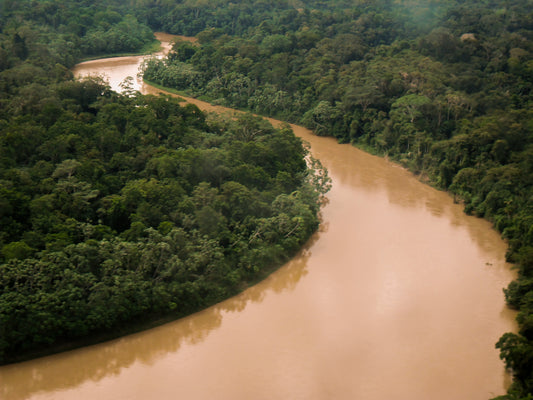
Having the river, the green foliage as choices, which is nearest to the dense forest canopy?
the green foliage

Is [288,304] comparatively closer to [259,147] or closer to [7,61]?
[259,147]

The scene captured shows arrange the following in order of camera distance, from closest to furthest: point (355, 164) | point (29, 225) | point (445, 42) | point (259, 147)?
A: 1. point (29, 225)
2. point (259, 147)
3. point (355, 164)
4. point (445, 42)

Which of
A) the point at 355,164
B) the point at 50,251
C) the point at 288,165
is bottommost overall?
the point at 355,164

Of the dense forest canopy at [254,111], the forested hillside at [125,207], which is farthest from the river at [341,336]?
the dense forest canopy at [254,111]

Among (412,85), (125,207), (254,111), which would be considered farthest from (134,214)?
(254,111)

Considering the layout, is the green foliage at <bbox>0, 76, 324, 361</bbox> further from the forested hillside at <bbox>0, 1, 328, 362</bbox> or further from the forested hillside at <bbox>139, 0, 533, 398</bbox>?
the forested hillside at <bbox>139, 0, 533, 398</bbox>

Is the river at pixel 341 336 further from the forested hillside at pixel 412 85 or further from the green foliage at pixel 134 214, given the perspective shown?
the forested hillside at pixel 412 85

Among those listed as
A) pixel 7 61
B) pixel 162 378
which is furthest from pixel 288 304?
pixel 7 61
